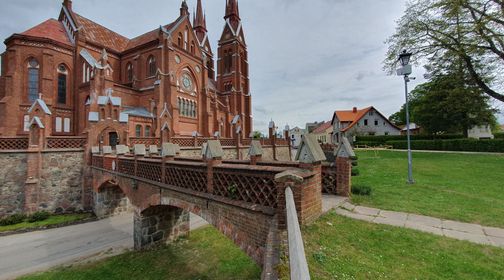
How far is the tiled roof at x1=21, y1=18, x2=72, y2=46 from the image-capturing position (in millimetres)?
22312

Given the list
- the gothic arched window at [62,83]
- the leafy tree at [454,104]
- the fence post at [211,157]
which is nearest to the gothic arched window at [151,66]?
the gothic arched window at [62,83]

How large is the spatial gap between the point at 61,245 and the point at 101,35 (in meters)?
28.1

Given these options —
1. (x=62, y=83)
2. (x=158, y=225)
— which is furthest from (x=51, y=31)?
(x=158, y=225)

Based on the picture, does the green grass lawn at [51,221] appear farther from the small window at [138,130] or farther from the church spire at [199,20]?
the church spire at [199,20]

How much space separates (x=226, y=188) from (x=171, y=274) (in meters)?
5.01

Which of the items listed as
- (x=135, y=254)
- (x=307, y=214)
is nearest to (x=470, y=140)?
(x=307, y=214)

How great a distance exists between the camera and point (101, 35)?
28.4 m

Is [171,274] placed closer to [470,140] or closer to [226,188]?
[226,188]

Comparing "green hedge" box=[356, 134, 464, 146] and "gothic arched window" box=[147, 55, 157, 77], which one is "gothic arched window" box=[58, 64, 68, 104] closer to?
"gothic arched window" box=[147, 55, 157, 77]

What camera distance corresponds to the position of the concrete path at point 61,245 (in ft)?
28.6

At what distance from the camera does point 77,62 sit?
23672 millimetres

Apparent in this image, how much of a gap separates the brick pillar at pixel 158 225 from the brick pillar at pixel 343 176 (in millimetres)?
7097

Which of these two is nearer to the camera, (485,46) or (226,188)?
(226,188)

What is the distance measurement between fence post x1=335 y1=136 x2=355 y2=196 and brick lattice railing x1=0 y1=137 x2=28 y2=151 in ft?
61.6
